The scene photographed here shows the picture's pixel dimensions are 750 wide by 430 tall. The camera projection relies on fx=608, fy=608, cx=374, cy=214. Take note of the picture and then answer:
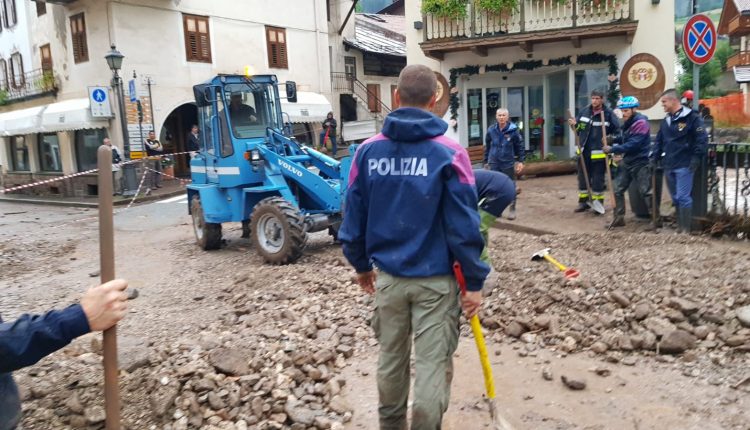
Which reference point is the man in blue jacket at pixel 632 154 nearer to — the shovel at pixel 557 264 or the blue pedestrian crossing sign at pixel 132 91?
the shovel at pixel 557 264

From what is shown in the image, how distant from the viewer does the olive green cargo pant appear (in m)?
2.94

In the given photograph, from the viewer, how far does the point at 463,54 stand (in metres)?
16.2

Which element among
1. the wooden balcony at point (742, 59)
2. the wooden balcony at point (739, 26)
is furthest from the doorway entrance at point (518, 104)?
the wooden balcony at point (742, 59)

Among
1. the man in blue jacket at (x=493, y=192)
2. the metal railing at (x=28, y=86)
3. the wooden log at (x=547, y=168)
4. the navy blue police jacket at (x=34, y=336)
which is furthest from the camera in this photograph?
the metal railing at (x=28, y=86)

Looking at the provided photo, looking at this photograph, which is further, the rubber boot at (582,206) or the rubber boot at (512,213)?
the rubber boot at (582,206)

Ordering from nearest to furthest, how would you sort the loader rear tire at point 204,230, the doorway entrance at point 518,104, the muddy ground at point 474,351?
the muddy ground at point 474,351
the loader rear tire at point 204,230
the doorway entrance at point 518,104

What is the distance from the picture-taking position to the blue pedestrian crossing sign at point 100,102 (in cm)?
1806

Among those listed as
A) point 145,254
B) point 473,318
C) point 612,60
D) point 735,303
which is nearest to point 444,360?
point 473,318

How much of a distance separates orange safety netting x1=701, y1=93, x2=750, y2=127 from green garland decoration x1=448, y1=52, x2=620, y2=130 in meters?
11.9

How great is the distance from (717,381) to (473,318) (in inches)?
84.3

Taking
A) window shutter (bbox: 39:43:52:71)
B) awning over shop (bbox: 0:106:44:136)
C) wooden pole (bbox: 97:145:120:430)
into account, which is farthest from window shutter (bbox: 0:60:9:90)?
wooden pole (bbox: 97:145:120:430)

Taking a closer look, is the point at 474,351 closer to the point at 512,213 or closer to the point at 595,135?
the point at 512,213

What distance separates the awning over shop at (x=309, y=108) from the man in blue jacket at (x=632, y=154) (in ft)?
51.5

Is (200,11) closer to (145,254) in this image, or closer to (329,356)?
(145,254)
